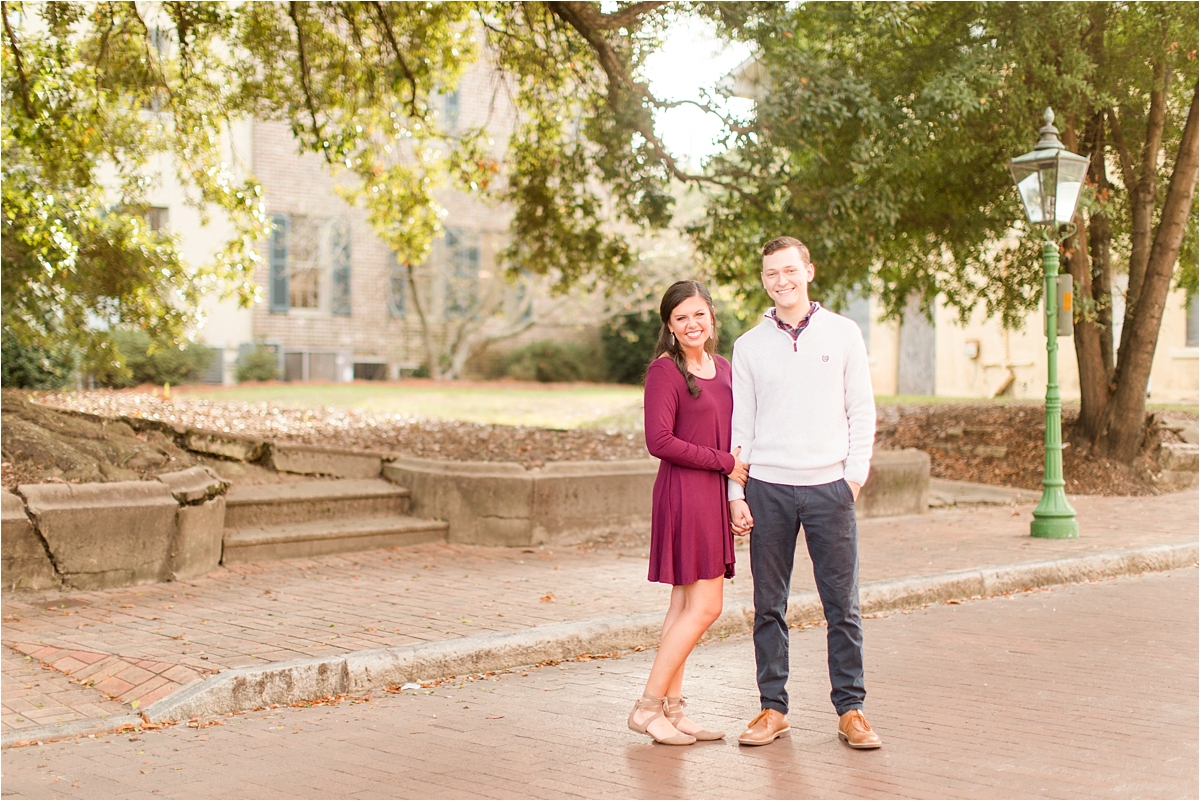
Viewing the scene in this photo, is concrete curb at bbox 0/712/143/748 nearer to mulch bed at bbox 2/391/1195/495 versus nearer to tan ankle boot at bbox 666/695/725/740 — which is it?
tan ankle boot at bbox 666/695/725/740

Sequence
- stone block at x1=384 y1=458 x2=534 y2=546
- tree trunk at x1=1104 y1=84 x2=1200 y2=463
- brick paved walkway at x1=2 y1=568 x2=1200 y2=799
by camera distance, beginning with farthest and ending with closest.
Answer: tree trunk at x1=1104 y1=84 x2=1200 y2=463 < stone block at x1=384 y1=458 x2=534 y2=546 < brick paved walkway at x1=2 y1=568 x2=1200 y2=799

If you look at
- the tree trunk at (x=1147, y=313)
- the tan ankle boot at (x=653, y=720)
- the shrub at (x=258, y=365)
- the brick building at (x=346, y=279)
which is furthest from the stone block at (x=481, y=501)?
the brick building at (x=346, y=279)

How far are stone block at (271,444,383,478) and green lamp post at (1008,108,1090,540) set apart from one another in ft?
19.9

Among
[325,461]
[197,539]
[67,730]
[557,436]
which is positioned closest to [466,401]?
[557,436]

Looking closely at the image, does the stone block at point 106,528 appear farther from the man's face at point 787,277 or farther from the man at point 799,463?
the man's face at point 787,277

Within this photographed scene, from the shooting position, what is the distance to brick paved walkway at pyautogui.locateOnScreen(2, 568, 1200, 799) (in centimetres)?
421

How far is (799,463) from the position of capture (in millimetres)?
4574

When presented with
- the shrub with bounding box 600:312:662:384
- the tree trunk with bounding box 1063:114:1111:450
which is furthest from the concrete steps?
the shrub with bounding box 600:312:662:384

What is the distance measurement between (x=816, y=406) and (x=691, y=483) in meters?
0.60

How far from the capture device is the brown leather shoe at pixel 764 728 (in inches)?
183

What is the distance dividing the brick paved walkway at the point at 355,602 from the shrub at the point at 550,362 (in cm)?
1588

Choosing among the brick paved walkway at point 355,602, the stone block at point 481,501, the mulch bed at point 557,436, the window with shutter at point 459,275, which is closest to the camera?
the brick paved walkway at point 355,602

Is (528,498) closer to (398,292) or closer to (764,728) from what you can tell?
(764,728)

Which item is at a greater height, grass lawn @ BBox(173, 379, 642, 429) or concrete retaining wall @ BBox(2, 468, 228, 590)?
grass lawn @ BBox(173, 379, 642, 429)
